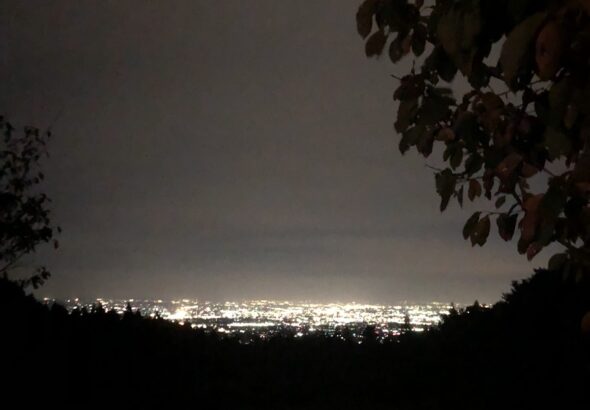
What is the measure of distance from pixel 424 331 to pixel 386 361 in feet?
5.45

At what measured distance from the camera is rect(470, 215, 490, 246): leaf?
3.30 m

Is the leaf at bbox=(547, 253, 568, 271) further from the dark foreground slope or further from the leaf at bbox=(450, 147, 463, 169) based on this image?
the dark foreground slope

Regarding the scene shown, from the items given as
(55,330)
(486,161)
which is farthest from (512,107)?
(55,330)

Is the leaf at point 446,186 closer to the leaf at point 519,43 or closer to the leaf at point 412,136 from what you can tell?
the leaf at point 412,136

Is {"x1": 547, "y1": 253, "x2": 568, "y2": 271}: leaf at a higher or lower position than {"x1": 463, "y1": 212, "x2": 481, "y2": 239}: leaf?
lower

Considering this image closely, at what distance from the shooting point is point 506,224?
334cm

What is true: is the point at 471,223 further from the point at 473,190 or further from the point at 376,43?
the point at 376,43

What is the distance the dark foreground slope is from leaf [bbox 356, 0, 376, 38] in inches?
165

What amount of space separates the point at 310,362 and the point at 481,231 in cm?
988

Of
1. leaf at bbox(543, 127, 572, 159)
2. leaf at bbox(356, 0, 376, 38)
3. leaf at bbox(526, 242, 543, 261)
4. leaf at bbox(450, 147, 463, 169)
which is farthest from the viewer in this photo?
leaf at bbox(450, 147, 463, 169)

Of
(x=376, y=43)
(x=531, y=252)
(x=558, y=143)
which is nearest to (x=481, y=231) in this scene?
(x=531, y=252)

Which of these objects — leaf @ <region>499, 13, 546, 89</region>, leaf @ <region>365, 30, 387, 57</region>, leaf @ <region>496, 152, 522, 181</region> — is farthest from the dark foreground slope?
leaf @ <region>499, 13, 546, 89</region>

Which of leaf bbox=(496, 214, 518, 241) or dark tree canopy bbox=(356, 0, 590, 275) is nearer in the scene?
dark tree canopy bbox=(356, 0, 590, 275)

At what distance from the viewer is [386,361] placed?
12602 mm
